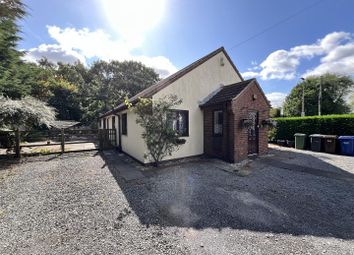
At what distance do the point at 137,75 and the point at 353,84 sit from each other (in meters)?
41.6

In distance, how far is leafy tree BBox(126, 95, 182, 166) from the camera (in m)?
7.45

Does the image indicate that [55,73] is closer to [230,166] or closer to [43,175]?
[43,175]

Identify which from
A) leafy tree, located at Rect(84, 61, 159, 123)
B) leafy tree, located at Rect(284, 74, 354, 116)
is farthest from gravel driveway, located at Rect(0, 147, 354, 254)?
leafy tree, located at Rect(284, 74, 354, 116)

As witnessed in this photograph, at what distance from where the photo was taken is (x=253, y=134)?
974 cm

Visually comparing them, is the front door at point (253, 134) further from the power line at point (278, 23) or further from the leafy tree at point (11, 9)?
the leafy tree at point (11, 9)

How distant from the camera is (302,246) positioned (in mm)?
2990

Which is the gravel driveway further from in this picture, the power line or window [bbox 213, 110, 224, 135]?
the power line

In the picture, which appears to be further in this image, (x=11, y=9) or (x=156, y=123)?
(x=11, y=9)

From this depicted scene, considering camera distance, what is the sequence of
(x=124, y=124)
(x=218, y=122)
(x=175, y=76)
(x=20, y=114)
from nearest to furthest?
(x=175, y=76) → (x=218, y=122) → (x=20, y=114) → (x=124, y=124)

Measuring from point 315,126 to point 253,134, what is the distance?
237 inches

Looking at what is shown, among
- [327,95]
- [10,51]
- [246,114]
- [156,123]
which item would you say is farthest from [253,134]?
[327,95]

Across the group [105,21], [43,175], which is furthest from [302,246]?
[105,21]

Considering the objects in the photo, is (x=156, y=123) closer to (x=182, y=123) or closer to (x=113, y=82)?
(x=182, y=123)

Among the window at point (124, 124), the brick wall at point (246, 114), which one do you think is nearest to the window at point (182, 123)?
the brick wall at point (246, 114)
